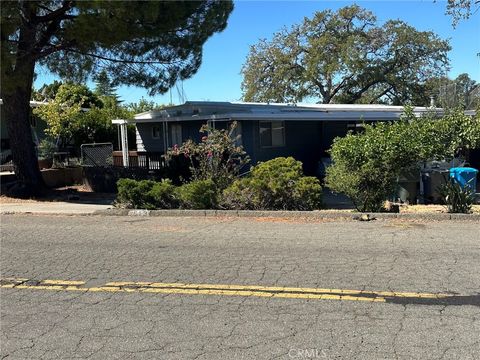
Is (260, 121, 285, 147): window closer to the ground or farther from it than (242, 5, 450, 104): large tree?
closer to the ground

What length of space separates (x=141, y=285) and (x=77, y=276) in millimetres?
989

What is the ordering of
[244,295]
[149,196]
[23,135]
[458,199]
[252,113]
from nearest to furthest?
[244,295]
[458,199]
[149,196]
[23,135]
[252,113]

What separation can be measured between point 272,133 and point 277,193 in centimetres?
863

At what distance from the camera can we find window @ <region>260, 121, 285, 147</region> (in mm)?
19875

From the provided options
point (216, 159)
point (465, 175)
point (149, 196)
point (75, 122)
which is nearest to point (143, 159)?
point (75, 122)

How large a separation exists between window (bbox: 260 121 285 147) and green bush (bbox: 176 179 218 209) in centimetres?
764

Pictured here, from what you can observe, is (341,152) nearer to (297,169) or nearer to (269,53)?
(297,169)

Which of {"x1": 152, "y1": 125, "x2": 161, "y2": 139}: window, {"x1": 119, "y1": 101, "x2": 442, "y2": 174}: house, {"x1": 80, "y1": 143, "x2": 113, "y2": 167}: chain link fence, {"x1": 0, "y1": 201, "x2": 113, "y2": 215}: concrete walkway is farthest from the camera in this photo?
{"x1": 152, "y1": 125, "x2": 161, "y2": 139}: window

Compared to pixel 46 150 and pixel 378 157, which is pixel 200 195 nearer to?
pixel 378 157

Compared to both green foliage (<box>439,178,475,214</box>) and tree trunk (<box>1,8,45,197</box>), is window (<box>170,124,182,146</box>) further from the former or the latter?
green foliage (<box>439,178,475,214</box>)

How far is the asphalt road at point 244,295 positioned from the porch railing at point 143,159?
38.0 ft

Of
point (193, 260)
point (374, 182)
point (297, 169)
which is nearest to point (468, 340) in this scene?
point (193, 260)

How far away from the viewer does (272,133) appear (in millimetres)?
20391

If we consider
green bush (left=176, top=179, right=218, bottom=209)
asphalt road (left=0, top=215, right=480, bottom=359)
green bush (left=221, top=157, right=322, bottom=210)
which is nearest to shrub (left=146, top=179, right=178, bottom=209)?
green bush (left=176, top=179, right=218, bottom=209)
